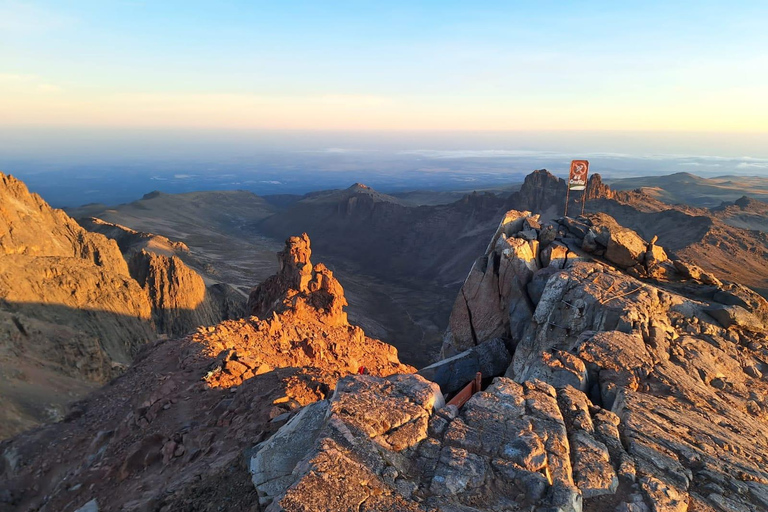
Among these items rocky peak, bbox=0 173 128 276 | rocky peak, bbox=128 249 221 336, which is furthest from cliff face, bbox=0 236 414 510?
rocky peak, bbox=128 249 221 336

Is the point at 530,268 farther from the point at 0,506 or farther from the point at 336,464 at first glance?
the point at 0,506

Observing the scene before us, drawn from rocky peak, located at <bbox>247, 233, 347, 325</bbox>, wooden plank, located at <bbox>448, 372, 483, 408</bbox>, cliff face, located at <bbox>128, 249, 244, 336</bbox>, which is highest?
wooden plank, located at <bbox>448, 372, 483, 408</bbox>

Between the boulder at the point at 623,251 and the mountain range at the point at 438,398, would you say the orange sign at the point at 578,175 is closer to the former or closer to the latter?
the mountain range at the point at 438,398

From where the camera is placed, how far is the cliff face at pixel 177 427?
8938 mm

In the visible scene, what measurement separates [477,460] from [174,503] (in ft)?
18.3

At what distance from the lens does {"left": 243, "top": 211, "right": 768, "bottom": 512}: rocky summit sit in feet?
20.8

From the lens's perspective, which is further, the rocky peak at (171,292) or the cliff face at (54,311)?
the rocky peak at (171,292)

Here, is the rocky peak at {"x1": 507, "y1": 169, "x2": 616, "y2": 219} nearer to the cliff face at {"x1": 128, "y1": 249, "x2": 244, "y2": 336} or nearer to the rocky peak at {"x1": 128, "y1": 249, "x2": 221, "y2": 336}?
the cliff face at {"x1": 128, "y1": 249, "x2": 244, "y2": 336}

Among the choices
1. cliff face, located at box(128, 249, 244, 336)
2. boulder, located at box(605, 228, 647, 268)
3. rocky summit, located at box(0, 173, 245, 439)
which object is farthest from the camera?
cliff face, located at box(128, 249, 244, 336)

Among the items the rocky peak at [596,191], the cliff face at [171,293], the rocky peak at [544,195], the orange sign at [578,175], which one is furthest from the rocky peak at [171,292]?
the rocky peak at [596,191]

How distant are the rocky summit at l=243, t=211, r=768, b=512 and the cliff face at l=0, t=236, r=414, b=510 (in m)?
1.82

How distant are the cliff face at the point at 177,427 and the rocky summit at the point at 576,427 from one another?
5.98ft

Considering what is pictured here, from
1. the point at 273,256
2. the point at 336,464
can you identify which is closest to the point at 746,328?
the point at 336,464

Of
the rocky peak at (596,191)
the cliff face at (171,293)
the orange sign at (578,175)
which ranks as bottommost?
the cliff face at (171,293)
